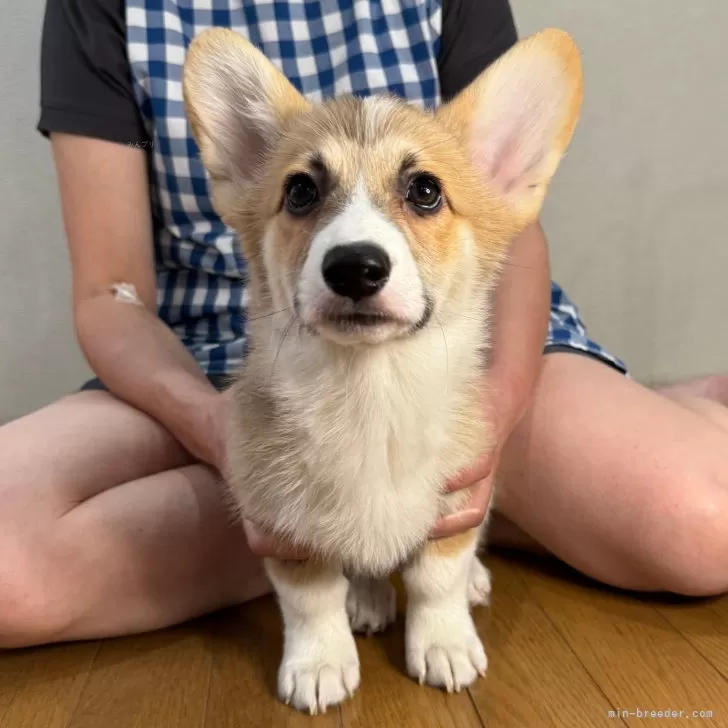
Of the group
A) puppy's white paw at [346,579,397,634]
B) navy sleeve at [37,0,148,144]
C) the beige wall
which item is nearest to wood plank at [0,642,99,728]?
puppy's white paw at [346,579,397,634]

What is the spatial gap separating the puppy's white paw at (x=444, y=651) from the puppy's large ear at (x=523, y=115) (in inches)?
25.1

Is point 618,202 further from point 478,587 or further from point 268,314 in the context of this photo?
point 268,314

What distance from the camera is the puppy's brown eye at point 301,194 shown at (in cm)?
95

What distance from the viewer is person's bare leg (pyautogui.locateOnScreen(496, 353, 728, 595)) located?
1164mm

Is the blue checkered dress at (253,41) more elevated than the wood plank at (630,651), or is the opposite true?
the blue checkered dress at (253,41)

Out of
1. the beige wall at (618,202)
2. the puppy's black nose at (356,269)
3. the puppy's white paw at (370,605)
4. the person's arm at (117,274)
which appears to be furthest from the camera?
the beige wall at (618,202)

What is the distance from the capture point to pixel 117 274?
1.41 m

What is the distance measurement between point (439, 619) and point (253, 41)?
3.87ft

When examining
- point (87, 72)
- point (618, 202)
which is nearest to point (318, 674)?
point (87, 72)

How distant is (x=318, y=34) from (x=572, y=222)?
1.06 meters

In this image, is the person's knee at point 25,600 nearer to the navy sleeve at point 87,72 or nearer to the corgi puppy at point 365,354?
the corgi puppy at point 365,354

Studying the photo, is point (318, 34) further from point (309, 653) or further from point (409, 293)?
point (309, 653)

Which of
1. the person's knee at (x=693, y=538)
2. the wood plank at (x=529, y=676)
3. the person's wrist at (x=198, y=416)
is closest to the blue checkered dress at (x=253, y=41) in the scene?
the person's wrist at (x=198, y=416)

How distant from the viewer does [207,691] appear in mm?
1045
